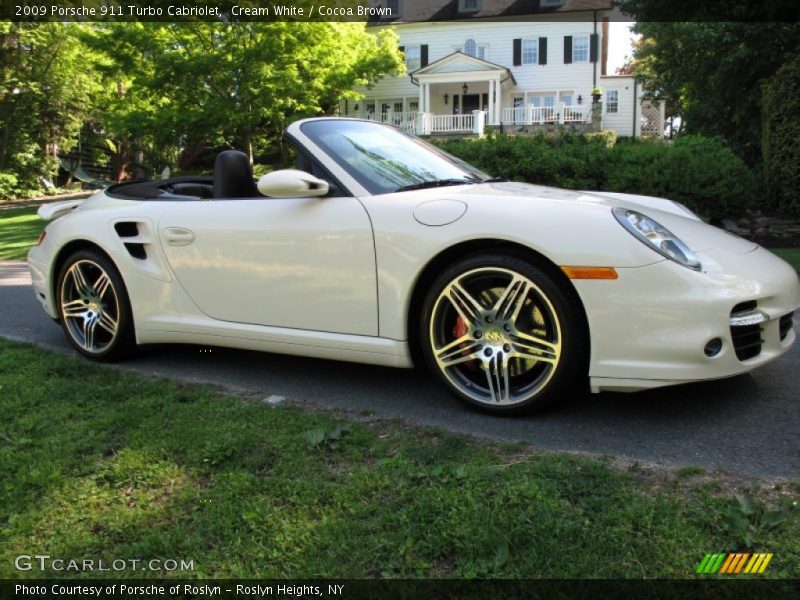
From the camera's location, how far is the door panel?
3.46 metres

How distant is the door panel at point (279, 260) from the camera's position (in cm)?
346

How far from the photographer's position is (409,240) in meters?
3.30

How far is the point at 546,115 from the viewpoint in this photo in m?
33.2

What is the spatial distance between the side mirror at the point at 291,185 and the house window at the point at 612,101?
1353 inches

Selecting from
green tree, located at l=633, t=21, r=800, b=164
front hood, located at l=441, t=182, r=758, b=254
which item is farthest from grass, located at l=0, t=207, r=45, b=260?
green tree, located at l=633, t=21, r=800, b=164

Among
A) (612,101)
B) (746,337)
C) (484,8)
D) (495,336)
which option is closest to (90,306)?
(495,336)

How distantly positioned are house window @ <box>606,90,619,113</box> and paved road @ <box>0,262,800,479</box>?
33244 mm

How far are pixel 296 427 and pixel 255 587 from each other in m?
1.19

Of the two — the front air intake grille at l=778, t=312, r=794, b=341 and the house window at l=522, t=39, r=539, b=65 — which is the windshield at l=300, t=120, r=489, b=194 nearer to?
the front air intake grille at l=778, t=312, r=794, b=341

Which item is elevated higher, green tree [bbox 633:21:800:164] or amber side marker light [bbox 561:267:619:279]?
green tree [bbox 633:21:800:164]

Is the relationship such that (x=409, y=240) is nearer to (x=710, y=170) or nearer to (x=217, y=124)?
(x=710, y=170)

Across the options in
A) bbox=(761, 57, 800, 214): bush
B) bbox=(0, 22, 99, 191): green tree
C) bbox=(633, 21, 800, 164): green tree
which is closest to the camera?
bbox=(761, 57, 800, 214): bush

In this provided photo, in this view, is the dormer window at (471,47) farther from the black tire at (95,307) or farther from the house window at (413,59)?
the black tire at (95,307)

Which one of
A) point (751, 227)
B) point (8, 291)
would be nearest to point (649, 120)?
point (751, 227)
